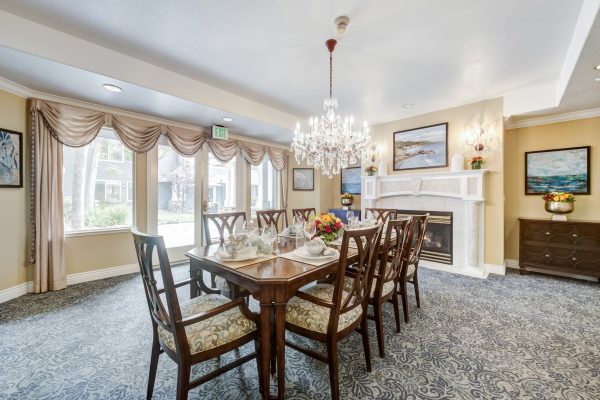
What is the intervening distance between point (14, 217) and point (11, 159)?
660 mm

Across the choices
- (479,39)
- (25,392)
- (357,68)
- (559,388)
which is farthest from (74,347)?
(479,39)

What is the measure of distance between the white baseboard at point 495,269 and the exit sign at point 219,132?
4.80m

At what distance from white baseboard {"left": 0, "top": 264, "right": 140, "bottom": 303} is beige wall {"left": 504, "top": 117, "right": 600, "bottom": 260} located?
242 inches

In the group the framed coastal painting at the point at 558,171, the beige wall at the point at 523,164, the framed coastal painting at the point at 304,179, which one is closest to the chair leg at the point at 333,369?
the beige wall at the point at 523,164

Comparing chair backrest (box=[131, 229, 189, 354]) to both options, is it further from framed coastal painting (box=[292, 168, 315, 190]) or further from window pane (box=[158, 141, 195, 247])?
framed coastal painting (box=[292, 168, 315, 190])

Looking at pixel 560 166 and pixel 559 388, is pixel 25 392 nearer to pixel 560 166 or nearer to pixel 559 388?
pixel 559 388

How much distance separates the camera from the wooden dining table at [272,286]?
1348 mm

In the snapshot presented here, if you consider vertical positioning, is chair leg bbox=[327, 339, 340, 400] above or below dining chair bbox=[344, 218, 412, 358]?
below

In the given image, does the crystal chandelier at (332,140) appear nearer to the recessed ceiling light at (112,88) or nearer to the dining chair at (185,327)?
the dining chair at (185,327)

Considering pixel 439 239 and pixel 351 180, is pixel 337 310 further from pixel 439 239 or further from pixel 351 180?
pixel 351 180

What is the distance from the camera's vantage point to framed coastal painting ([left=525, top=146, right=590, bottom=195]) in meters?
3.56

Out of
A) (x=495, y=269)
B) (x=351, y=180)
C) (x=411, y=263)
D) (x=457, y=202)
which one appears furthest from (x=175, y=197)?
(x=495, y=269)

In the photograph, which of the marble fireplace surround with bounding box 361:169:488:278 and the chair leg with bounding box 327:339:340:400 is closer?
the chair leg with bounding box 327:339:340:400

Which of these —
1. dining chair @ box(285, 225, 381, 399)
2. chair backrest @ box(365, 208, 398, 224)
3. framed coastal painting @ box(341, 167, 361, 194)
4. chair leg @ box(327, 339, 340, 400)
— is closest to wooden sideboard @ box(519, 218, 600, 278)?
chair backrest @ box(365, 208, 398, 224)
